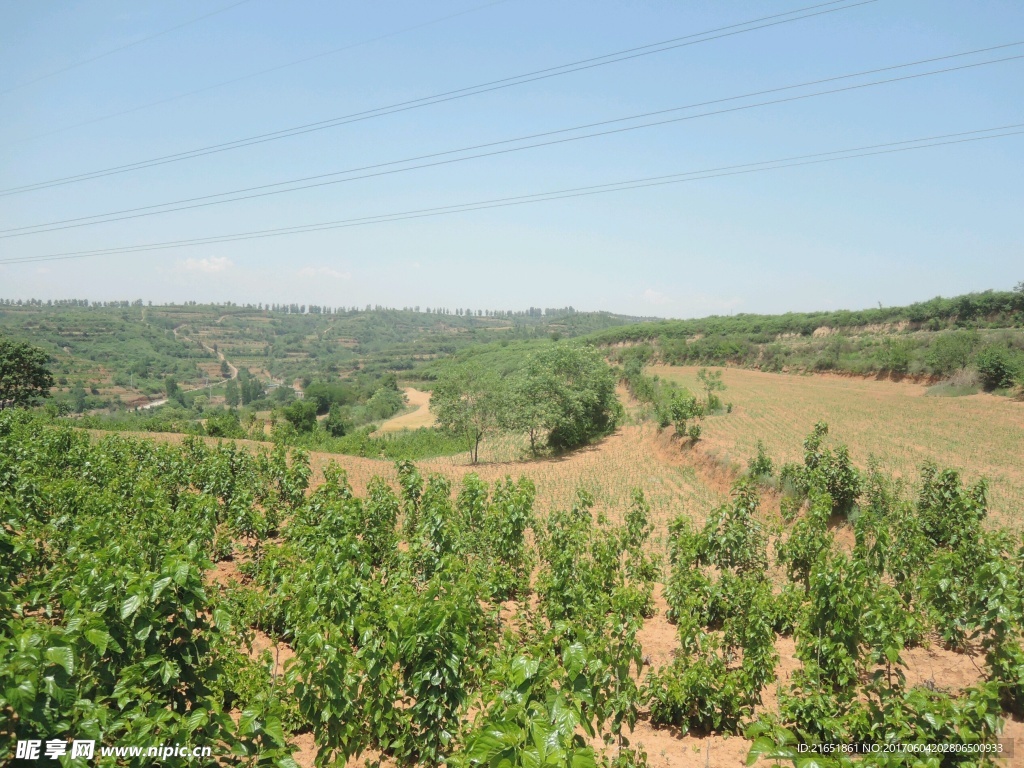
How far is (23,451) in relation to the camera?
14.8m

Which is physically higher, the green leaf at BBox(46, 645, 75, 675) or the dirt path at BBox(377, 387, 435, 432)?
the green leaf at BBox(46, 645, 75, 675)

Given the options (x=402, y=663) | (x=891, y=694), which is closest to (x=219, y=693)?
(x=402, y=663)

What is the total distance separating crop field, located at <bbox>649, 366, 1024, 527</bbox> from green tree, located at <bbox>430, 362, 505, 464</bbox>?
12030 mm

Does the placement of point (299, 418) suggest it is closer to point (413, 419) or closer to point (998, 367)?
point (413, 419)

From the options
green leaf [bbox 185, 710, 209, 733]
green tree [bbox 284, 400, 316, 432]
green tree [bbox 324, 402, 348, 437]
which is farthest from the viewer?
green tree [bbox 324, 402, 348, 437]

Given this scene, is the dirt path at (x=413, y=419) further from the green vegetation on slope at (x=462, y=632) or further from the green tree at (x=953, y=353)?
the green vegetation on slope at (x=462, y=632)

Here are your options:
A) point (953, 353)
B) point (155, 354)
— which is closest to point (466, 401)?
point (953, 353)

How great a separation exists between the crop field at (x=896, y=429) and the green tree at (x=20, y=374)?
45.7 meters

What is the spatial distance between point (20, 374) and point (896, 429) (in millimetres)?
56051

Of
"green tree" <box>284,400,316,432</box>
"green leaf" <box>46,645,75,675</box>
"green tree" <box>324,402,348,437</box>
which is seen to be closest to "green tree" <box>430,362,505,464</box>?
"green tree" <box>284,400,316,432</box>

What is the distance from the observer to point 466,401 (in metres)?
32.0

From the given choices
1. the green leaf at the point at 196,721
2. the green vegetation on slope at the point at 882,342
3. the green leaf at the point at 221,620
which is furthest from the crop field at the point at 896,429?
the green leaf at the point at 196,721

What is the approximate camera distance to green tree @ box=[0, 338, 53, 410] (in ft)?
124

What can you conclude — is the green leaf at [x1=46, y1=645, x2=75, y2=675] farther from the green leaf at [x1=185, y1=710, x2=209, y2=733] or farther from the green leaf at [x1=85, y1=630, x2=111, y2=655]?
the green leaf at [x1=185, y1=710, x2=209, y2=733]
